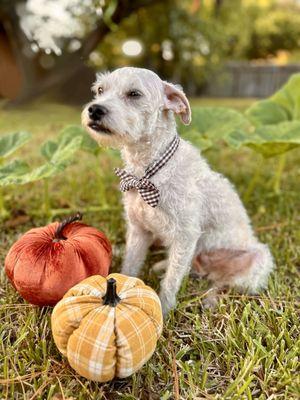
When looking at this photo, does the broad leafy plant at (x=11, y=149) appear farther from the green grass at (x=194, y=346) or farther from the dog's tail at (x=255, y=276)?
the dog's tail at (x=255, y=276)

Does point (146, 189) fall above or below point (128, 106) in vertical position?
below

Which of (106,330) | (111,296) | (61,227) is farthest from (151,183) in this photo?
(106,330)

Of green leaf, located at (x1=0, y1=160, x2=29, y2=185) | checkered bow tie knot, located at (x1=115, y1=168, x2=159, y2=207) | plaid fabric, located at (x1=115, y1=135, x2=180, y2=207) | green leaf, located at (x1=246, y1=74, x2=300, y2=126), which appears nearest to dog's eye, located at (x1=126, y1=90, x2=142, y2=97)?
plaid fabric, located at (x1=115, y1=135, x2=180, y2=207)

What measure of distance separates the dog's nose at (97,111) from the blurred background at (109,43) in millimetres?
4518

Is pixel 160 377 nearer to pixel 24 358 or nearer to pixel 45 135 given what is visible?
pixel 24 358

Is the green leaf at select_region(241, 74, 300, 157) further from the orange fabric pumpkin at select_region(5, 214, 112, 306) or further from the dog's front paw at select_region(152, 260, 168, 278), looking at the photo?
the orange fabric pumpkin at select_region(5, 214, 112, 306)

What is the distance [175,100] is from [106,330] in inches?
49.7

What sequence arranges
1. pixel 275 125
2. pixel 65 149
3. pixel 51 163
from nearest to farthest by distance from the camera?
pixel 51 163 → pixel 65 149 → pixel 275 125

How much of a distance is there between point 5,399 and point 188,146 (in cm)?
164

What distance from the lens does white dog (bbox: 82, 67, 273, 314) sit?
2146 millimetres

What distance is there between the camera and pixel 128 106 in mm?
2148

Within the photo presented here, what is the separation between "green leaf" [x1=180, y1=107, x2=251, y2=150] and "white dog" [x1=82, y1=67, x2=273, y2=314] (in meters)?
1.00

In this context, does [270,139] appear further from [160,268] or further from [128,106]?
[128,106]

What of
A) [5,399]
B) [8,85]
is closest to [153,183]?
[5,399]
